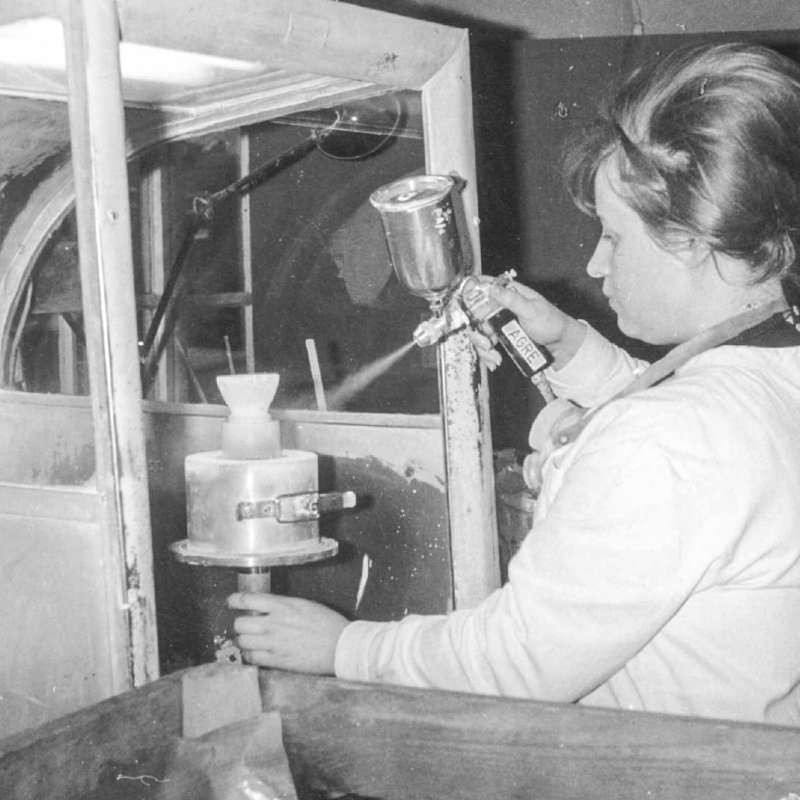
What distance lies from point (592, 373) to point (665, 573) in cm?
65

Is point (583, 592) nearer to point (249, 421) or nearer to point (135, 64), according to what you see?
point (249, 421)

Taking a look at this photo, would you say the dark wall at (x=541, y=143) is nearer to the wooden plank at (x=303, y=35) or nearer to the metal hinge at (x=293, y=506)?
the wooden plank at (x=303, y=35)

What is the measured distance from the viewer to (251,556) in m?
1.12

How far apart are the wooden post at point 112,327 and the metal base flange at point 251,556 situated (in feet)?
0.30

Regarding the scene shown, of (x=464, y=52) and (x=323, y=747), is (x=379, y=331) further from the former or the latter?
(x=323, y=747)

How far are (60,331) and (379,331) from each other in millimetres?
1194

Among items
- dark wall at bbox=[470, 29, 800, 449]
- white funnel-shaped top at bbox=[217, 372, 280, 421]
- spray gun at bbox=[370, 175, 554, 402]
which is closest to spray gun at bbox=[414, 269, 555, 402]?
spray gun at bbox=[370, 175, 554, 402]

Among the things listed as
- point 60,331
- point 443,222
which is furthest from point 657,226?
point 60,331

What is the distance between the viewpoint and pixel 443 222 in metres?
1.22

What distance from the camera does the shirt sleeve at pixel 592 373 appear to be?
146 cm

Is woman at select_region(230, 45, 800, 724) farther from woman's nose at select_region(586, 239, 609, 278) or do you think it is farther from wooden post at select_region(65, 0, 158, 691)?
wooden post at select_region(65, 0, 158, 691)

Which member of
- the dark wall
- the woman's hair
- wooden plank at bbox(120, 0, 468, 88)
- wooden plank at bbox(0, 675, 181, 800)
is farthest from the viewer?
the dark wall

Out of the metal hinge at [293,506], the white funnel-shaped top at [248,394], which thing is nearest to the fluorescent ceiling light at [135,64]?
the white funnel-shaped top at [248,394]

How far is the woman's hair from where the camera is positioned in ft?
3.12
